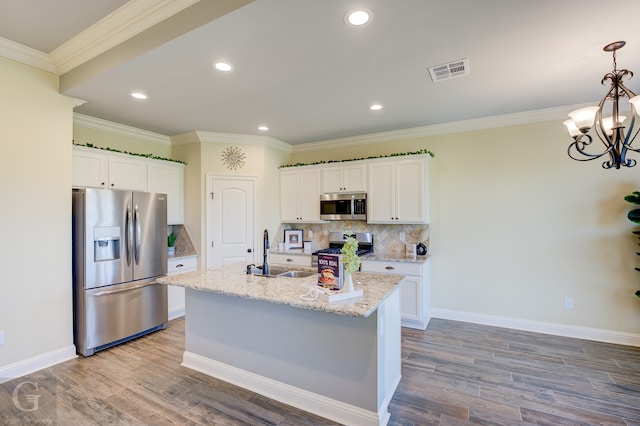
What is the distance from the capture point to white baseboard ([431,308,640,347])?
3.50 metres

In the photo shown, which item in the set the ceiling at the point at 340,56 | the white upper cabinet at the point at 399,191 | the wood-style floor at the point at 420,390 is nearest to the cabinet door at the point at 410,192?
the white upper cabinet at the point at 399,191

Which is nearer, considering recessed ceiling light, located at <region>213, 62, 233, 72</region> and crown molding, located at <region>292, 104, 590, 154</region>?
recessed ceiling light, located at <region>213, 62, 233, 72</region>

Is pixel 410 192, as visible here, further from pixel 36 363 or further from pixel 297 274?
pixel 36 363

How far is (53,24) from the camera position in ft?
8.08

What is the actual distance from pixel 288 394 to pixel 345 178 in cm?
318

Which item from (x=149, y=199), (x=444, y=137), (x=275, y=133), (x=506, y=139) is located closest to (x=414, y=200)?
(x=444, y=137)

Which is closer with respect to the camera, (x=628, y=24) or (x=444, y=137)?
(x=628, y=24)

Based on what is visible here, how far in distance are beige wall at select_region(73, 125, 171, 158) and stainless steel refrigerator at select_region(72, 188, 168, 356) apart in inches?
42.1

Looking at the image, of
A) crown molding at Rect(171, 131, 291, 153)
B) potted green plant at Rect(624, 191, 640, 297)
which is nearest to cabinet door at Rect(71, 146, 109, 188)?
crown molding at Rect(171, 131, 291, 153)

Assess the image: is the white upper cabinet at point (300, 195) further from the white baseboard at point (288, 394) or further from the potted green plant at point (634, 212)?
the potted green plant at point (634, 212)

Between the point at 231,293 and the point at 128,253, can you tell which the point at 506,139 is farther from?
the point at 128,253

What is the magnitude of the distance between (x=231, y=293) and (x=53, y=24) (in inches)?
103

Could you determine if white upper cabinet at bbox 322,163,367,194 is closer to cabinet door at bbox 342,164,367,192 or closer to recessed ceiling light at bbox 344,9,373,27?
cabinet door at bbox 342,164,367,192

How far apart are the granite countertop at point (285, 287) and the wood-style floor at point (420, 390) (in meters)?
0.91
